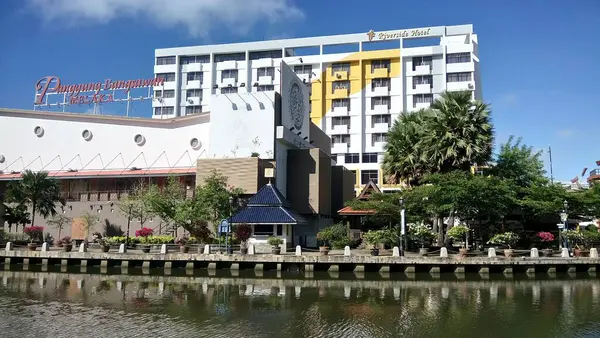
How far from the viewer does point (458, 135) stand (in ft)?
127

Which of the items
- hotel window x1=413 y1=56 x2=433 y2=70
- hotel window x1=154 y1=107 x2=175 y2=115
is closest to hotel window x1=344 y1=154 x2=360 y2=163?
hotel window x1=413 y1=56 x2=433 y2=70

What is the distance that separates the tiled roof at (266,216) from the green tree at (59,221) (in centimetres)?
1888

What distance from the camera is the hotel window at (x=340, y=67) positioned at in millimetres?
75938

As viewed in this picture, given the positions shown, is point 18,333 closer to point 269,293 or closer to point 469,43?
point 269,293

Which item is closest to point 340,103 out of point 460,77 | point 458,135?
point 460,77

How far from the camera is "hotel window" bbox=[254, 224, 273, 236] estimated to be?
41.8m

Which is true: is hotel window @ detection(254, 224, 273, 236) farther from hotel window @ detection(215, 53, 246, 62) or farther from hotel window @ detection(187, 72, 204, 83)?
hotel window @ detection(187, 72, 204, 83)

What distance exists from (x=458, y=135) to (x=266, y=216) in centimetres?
1546

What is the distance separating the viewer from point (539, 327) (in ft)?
61.0

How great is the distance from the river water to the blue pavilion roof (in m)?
8.32

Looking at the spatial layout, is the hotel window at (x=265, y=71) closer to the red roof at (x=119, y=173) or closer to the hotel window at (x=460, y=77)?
the hotel window at (x=460, y=77)

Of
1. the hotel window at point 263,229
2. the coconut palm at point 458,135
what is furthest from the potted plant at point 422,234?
the hotel window at point 263,229

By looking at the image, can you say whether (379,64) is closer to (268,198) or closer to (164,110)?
(164,110)

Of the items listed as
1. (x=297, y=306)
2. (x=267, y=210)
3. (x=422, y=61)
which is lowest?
(x=297, y=306)
